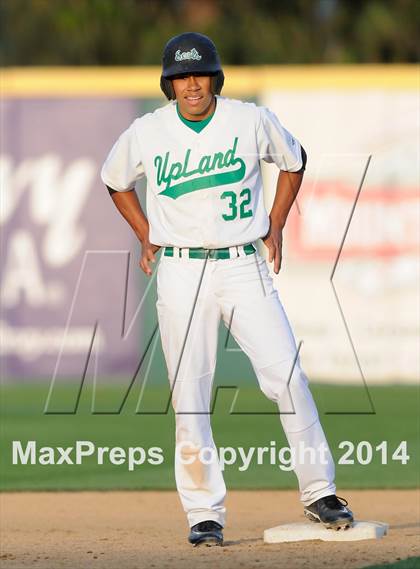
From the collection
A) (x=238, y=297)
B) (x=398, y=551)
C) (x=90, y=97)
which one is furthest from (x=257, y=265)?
(x=90, y=97)

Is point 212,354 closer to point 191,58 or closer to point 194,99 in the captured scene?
point 194,99

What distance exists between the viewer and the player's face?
6.04m

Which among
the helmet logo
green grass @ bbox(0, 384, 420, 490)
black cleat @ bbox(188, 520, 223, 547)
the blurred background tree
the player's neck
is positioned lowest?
black cleat @ bbox(188, 520, 223, 547)

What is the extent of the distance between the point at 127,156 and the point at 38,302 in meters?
7.54

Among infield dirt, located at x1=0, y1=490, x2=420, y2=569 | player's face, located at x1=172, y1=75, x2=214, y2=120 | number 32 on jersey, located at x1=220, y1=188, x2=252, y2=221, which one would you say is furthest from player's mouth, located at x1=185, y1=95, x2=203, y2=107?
infield dirt, located at x1=0, y1=490, x2=420, y2=569

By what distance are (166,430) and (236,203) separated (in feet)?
15.6

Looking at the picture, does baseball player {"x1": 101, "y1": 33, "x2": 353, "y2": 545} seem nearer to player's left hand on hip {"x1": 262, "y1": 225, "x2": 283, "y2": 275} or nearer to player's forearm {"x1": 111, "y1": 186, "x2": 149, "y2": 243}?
player's left hand on hip {"x1": 262, "y1": 225, "x2": 283, "y2": 275}

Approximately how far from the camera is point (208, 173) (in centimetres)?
603

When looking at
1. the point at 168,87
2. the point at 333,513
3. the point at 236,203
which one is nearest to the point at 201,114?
the point at 168,87

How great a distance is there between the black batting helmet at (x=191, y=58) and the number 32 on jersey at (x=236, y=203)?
47cm

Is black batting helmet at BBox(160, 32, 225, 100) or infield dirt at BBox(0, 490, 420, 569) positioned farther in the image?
black batting helmet at BBox(160, 32, 225, 100)

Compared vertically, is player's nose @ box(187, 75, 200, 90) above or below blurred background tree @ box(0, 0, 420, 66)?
below

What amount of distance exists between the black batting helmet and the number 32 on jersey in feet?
1.55

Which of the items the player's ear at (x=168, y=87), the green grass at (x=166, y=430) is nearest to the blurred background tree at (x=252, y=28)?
the green grass at (x=166, y=430)
